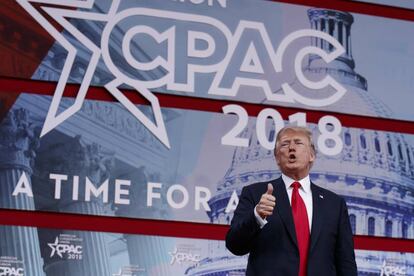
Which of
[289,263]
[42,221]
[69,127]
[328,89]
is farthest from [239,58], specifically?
[289,263]

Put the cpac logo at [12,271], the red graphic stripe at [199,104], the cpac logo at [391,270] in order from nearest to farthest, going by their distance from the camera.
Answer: the cpac logo at [12,271]
the red graphic stripe at [199,104]
the cpac logo at [391,270]

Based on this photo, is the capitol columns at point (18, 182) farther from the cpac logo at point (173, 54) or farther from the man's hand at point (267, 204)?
the man's hand at point (267, 204)

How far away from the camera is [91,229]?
154 inches

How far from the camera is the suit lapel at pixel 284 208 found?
2.88 metres

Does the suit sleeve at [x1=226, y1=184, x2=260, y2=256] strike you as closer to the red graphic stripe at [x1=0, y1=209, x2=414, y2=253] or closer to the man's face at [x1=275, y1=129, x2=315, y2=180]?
the man's face at [x1=275, y1=129, x2=315, y2=180]

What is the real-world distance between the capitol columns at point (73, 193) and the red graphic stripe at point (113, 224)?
0.02 metres

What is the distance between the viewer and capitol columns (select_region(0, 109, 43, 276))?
3.80m

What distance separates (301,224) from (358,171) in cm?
144

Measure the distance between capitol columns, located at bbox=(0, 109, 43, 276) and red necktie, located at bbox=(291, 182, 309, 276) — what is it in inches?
51.2

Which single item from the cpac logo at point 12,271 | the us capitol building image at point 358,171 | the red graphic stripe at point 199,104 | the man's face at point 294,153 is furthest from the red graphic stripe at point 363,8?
the cpac logo at point 12,271

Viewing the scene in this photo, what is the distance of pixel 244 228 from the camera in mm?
2787

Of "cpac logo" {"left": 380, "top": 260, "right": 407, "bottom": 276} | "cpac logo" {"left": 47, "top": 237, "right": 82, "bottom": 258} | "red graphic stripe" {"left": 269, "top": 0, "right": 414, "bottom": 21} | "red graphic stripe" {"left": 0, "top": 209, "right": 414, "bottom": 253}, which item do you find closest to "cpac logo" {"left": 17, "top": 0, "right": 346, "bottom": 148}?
"red graphic stripe" {"left": 269, "top": 0, "right": 414, "bottom": 21}

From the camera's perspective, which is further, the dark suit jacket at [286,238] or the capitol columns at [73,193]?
the capitol columns at [73,193]

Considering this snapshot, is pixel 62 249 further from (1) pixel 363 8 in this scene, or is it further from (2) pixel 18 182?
(1) pixel 363 8
